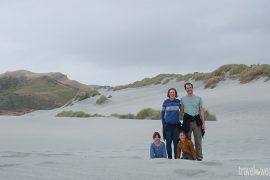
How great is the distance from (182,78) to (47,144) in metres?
26.1

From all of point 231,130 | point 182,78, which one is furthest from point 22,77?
point 231,130

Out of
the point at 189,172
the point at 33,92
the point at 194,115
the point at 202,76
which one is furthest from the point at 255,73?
the point at 33,92

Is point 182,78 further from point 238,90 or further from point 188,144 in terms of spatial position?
point 188,144

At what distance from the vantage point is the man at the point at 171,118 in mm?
8578

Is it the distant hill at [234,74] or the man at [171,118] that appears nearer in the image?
the man at [171,118]

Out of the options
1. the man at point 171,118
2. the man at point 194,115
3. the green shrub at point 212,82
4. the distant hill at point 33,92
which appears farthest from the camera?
the distant hill at point 33,92

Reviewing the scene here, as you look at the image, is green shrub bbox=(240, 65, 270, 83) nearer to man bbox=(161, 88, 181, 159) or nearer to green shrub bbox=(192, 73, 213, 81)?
green shrub bbox=(192, 73, 213, 81)

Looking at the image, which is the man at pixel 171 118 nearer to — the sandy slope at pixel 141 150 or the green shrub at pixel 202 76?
the sandy slope at pixel 141 150

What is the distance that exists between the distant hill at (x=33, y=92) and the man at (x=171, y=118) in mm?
32896

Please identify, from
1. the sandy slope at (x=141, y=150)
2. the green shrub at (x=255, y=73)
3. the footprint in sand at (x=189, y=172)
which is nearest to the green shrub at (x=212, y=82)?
the sandy slope at (x=141, y=150)

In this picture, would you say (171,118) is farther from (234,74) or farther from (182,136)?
(234,74)

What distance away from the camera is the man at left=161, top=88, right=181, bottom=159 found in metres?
8.58

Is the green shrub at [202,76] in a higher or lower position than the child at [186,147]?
higher

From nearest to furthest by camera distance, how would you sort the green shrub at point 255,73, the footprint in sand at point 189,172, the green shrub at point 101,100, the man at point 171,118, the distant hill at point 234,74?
1. the footprint in sand at point 189,172
2. the man at point 171,118
3. the green shrub at point 255,73
4. the distant hill at point 234,74
5. the green shrub at point 101,100
